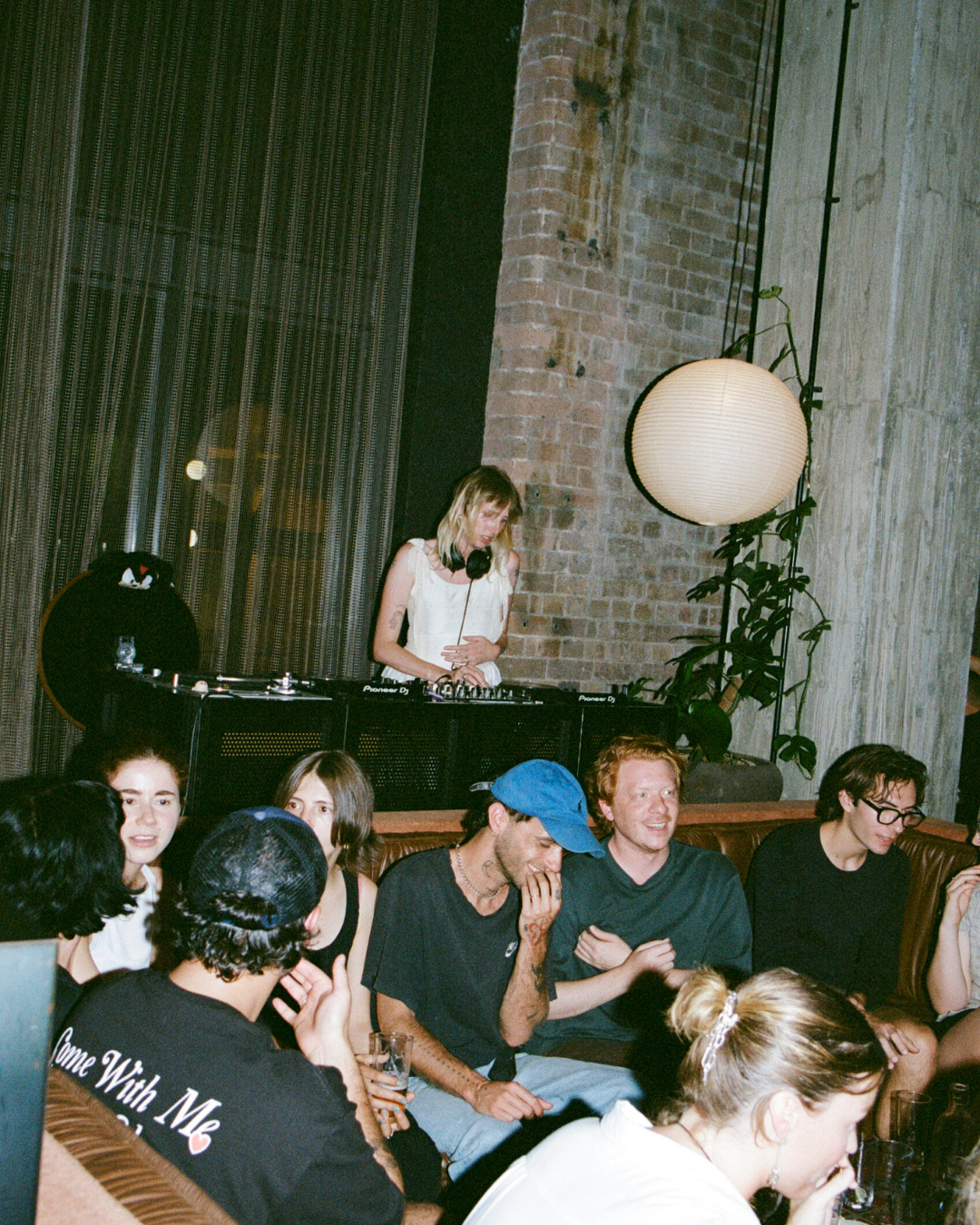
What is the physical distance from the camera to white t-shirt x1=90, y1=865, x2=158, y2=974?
7.04 ft

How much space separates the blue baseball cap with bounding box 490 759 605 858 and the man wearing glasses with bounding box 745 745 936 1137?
95 centimetres

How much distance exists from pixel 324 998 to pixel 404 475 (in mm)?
3445

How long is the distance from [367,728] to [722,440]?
1670 millimetres

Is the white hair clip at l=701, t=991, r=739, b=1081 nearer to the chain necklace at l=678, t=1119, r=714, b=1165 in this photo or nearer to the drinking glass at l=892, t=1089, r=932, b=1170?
the chain necklace at l=678, t=1119, r=714, b=1165

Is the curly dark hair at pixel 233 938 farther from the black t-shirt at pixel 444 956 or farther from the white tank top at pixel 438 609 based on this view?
the white tank top at pixel 438 609

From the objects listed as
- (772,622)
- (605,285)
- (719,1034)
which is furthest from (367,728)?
(605,285)

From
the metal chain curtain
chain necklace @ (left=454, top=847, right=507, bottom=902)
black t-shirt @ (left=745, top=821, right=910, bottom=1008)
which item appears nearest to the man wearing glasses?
black t-shirt @ (left=745, top=821, right=910, bottom=1008)

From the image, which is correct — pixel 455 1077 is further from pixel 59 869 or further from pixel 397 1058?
pixel 59 869

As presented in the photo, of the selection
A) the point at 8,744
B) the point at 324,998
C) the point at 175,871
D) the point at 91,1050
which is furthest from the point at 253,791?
the point at 91,1050

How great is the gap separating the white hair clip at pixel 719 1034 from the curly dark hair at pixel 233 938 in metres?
0.56

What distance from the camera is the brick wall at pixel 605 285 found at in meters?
4.77

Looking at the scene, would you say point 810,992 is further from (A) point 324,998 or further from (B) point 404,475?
(B) point 404,475

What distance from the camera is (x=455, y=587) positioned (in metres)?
3.98

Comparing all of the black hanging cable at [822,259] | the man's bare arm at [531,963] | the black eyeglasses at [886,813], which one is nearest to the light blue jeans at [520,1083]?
the man's bare arm at [531,963]
